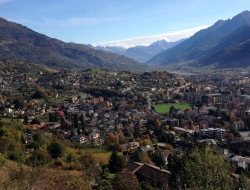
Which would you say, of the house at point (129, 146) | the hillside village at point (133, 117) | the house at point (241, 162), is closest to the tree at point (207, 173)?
the hillside village at point (133, 117)

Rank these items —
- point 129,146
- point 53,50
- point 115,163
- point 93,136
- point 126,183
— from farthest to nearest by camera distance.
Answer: point 53,50
point 93,136
point 129,146
point 115,163
point 126,183

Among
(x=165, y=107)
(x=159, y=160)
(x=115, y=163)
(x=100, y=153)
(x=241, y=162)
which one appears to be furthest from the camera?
(x=165, y=107)

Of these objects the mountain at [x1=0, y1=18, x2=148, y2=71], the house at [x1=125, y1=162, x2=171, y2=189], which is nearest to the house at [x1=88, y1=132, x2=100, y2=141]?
the house at [x1=125, y1=162, x2=171, y2=189]

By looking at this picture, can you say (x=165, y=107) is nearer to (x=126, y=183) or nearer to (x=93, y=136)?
(x=93, y=136)

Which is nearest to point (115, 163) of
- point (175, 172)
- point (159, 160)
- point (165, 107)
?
point (159, 160)

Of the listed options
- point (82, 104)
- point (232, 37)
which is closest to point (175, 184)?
point (82, 104)

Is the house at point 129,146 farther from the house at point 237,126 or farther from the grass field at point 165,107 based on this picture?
the grass field at point 165,107

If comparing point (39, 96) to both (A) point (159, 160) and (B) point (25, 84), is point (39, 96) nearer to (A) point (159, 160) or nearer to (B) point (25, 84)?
(B) point (25, 84)

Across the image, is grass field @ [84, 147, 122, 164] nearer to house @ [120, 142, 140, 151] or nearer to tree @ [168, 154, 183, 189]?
house @ [120, 142, 140, 151]
